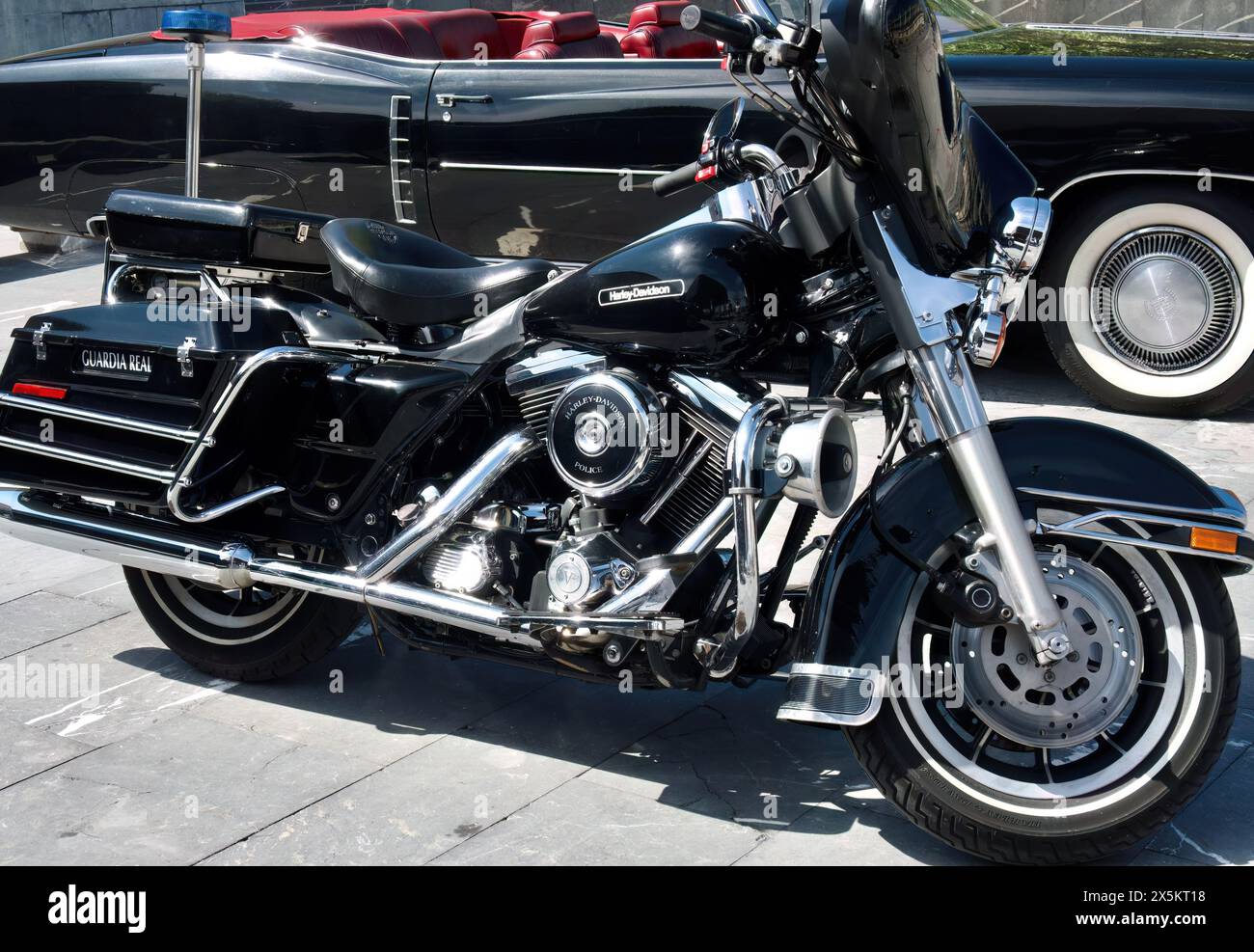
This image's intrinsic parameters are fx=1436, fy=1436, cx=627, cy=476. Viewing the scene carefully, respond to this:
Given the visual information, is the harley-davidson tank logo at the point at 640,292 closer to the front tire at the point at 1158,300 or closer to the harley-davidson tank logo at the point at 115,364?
the harley-davidson tank logo at the point at 115,364

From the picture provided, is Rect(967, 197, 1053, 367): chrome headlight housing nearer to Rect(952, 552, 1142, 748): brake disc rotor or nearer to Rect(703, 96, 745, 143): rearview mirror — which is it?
Rect(952, 552, 1142, 748): brake disc rotor

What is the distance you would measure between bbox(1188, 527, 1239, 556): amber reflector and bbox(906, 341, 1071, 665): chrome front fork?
28 centimetres

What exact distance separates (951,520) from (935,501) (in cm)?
5

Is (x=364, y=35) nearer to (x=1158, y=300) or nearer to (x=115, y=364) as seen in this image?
(x=115, y=364)

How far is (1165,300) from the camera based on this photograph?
5.43 meters

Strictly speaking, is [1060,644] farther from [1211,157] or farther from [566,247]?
[566,247]

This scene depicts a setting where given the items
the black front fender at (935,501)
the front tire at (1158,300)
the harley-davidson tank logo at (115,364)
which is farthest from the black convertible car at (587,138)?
the black front fender at (935,501)

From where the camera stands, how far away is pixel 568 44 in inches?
262

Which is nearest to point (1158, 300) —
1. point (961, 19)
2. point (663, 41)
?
point (961, 19)

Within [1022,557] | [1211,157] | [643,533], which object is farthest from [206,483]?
[1211,157]

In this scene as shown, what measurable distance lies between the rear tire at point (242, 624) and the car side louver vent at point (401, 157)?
285 centimetres

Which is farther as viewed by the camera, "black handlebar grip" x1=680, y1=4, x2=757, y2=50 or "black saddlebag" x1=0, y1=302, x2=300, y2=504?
"black saddlebag" x1=0, y1=302, x2=300, y2=504

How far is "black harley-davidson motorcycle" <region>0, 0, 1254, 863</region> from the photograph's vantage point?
8.89 ft

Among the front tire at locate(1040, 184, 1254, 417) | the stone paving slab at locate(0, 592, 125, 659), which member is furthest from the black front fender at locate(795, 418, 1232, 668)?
the front tire at locate(1040, 184, 1254, 417)
